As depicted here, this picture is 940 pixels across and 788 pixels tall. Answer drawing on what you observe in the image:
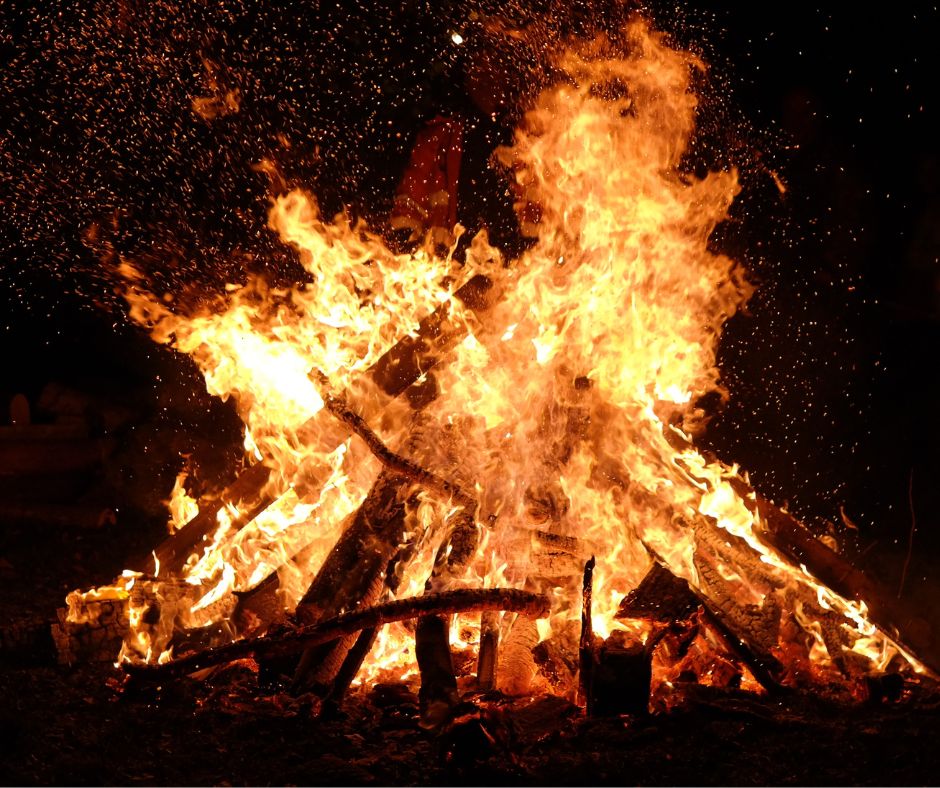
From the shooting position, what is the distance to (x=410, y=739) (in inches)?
135

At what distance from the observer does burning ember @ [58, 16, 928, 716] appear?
4.13 metres

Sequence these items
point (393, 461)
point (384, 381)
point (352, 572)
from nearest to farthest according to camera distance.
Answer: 1. point (352, 572)
2. point (393, 461)
3. point (384, 381)

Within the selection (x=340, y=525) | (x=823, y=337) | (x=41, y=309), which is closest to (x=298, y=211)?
(x=340, y=525)

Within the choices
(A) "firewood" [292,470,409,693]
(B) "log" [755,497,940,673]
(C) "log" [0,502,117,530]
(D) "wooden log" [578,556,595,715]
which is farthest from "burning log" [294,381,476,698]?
(C) "log" [0,502,117,530]

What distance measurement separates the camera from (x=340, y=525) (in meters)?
4.94

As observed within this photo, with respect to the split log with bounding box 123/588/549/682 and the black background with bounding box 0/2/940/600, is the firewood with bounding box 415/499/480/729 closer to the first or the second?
the split log with bounding box 123/588/549/682

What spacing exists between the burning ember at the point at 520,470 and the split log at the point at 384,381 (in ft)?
0.05

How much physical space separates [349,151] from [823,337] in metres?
7.72

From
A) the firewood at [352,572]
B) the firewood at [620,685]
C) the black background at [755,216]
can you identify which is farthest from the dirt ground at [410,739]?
the black background at [755,216]

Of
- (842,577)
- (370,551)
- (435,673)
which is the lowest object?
(435,673)

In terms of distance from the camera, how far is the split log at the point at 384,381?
16.7 ft

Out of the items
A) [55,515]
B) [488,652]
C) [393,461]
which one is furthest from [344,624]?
[55,515]

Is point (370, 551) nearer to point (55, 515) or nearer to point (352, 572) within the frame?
point (352, 572)

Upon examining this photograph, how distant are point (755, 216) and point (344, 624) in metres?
6.77
